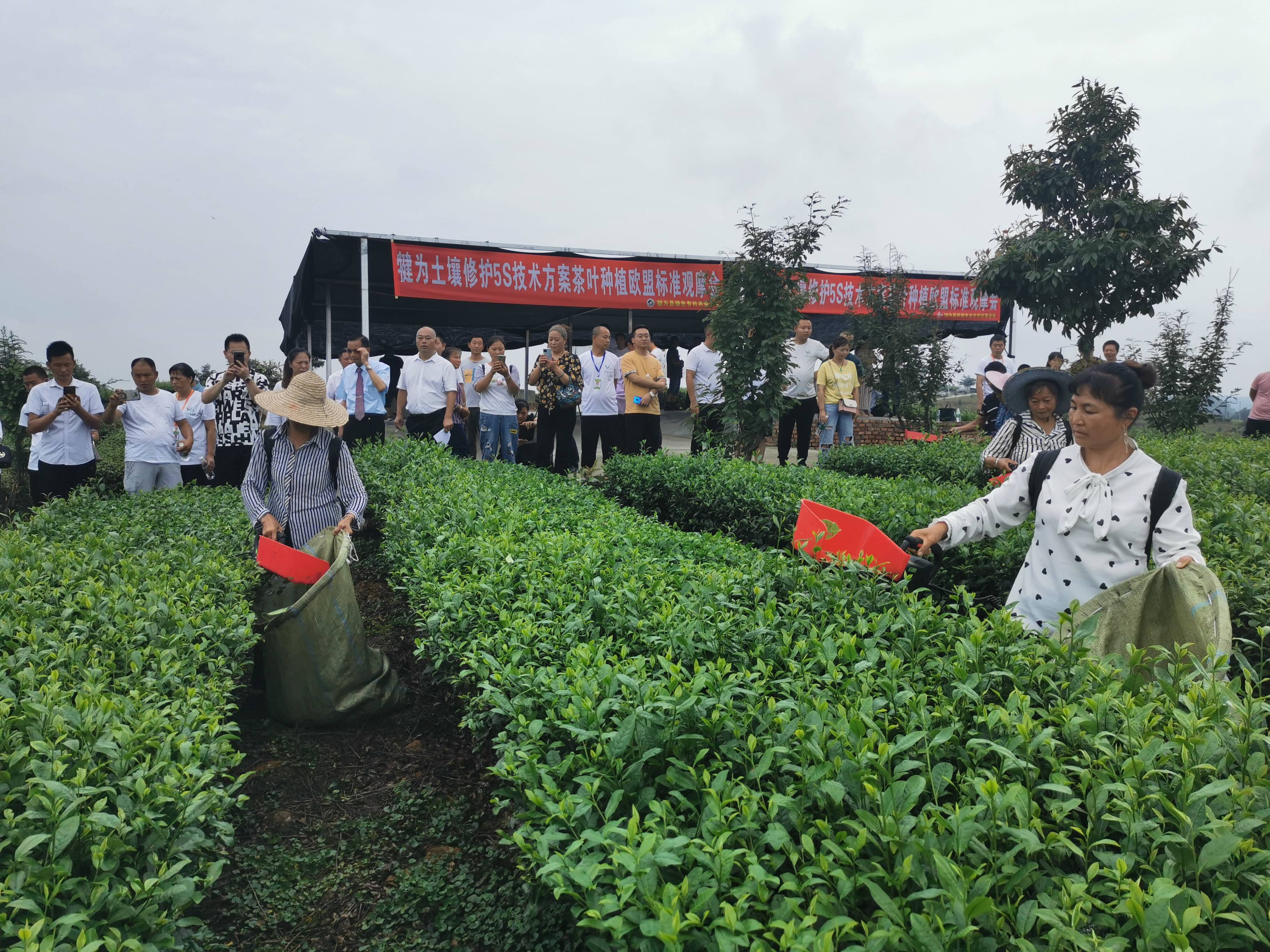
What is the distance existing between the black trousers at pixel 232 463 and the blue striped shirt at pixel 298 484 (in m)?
3.54

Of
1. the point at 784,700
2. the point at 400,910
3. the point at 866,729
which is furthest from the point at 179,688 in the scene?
the point at 866,729

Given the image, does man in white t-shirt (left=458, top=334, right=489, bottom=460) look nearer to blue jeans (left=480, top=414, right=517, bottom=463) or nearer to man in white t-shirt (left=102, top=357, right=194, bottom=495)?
blue jeans (left=480, top=414, right=517, bottom=463)

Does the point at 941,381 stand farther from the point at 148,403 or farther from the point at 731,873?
the point at 731,873

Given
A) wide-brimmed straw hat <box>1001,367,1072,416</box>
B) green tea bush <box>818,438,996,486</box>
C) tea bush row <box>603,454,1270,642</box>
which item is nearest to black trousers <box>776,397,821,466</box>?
A: green tea bush <box>818,438,996,486</box>

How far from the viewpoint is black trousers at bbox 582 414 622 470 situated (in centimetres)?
925

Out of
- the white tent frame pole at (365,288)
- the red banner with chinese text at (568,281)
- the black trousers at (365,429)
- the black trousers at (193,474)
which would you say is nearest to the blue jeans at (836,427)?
the red banner with chinese text at (568,281)

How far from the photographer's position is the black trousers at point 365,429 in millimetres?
9422

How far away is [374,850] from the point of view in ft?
9.75

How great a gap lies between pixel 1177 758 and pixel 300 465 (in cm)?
415

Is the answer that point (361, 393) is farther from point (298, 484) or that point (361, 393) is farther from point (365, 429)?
point (298, 484)

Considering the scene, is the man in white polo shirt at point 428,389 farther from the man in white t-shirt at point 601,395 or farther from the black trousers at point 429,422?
the man in white t-shirt at point 601,395

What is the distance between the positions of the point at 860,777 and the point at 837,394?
9.04m

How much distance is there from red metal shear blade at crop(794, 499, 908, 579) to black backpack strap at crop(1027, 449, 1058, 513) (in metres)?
0.56

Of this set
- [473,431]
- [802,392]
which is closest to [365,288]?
[473,431]
